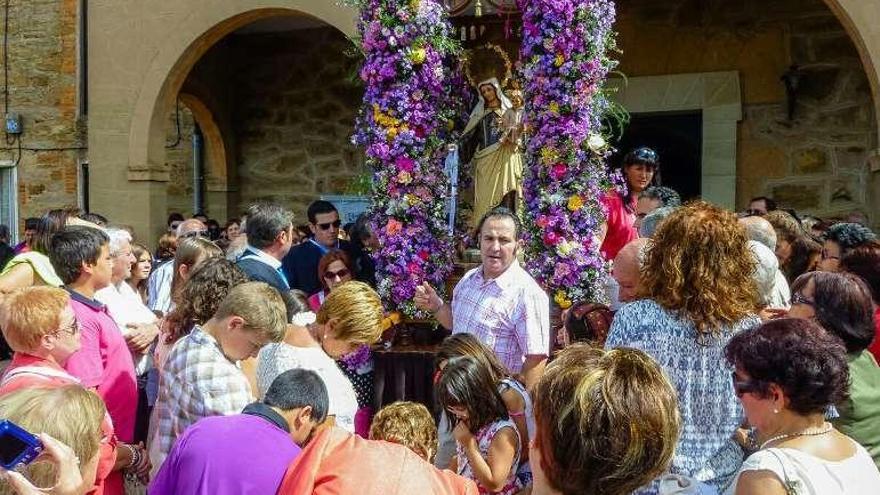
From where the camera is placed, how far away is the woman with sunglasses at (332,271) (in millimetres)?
5270

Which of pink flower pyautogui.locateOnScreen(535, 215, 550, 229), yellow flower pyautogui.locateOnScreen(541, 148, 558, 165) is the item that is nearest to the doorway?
yellow flower pyautogui.locateOnScreen(541, 148, 558, 165)

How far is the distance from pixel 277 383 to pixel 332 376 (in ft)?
3.22

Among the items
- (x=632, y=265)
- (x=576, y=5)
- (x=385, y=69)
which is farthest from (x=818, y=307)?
(x=385, y=69)

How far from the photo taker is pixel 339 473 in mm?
1800

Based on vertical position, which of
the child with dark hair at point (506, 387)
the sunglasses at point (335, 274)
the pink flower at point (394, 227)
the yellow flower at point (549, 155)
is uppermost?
the yellow flower at point (549, 155)

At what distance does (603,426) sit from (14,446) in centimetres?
123

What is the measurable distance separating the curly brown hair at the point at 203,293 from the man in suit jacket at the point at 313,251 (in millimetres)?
2444

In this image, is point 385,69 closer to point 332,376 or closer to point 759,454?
point 332,376

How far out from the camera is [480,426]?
313 centimetres

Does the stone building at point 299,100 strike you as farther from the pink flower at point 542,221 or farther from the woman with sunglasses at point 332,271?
the woman with sunglasses at point 332,271

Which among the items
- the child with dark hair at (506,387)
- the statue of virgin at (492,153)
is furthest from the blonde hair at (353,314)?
the statue of virgin at (492,153)

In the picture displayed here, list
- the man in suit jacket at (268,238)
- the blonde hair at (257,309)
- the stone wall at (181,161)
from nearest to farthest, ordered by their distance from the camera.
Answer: the blonde hair at (257,309) → the man in suit jacket at (268,238) → the stone wall at (181,161)

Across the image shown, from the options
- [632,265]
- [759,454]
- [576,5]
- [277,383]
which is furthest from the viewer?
[576,5]

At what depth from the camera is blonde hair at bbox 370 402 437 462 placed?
3.28m
